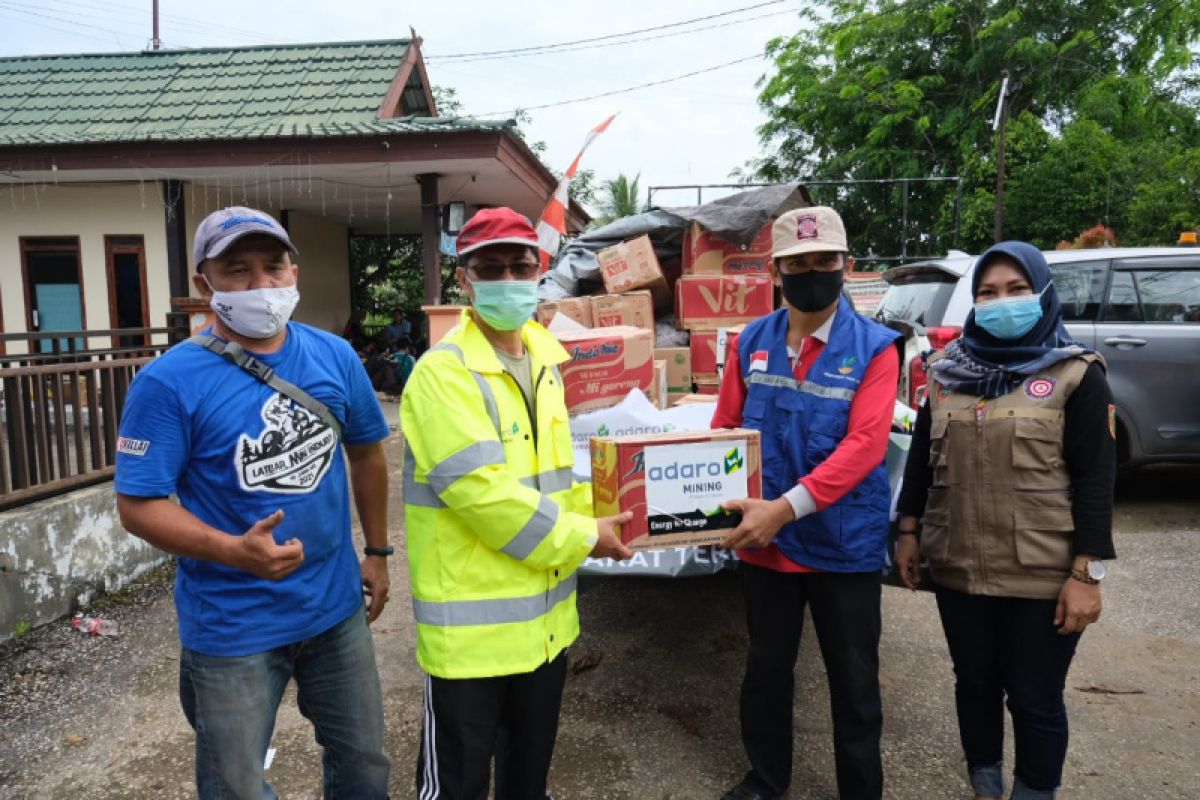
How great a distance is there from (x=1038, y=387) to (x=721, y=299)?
7.52 feet

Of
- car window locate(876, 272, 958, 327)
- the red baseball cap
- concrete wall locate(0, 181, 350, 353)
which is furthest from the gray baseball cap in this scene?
concrete wall locate(0, 181, 350, 353)

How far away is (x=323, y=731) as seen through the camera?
77.8 inches

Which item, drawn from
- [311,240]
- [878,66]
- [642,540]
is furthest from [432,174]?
[878,66]

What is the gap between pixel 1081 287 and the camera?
5668 millimetres

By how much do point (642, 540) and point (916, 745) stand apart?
1571 mm

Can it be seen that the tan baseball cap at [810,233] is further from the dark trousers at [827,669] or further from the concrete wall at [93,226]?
the concrete wall at [93,226]

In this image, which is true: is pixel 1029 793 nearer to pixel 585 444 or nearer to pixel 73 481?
pixel 585 444

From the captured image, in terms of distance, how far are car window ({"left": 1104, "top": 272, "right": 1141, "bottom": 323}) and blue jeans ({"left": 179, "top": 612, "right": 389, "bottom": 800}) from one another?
5.68 m

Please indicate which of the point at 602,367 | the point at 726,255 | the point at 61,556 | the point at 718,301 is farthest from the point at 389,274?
the point at 602,367

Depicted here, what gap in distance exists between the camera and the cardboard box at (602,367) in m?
3.11

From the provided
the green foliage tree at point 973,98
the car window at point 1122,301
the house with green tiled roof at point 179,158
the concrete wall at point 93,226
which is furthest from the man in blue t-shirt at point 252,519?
the green foliage tree at point 973,98

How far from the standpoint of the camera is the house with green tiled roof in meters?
8.29

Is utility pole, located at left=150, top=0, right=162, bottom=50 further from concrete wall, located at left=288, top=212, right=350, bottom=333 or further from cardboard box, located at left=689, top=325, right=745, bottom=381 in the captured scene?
cardboard box, located at left=689, top=325, right=745, bottom=381

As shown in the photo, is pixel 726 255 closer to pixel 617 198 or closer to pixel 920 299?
pixel 920 299
